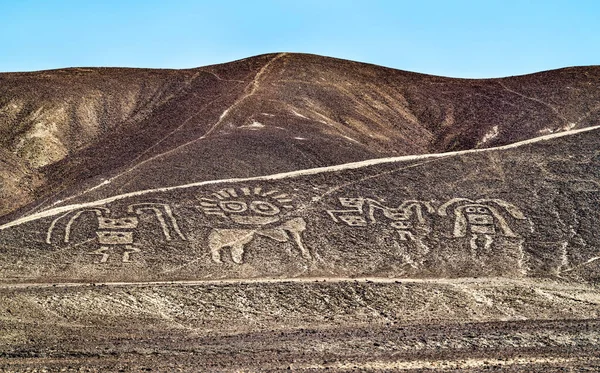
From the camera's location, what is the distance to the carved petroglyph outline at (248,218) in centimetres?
3792

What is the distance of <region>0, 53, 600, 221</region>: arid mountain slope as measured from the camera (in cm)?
5406

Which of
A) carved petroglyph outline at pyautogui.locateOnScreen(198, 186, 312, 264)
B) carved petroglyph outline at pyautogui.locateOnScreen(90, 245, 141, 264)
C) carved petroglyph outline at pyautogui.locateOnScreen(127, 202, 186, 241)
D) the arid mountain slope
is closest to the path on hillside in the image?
carved petroglyph outline at pyautogui.locateOnScreen(90, 245, 141, 264)

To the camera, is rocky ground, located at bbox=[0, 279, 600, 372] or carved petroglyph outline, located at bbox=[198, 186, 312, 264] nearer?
rocky ground, located at bbox=[0, 279, 600, 372]

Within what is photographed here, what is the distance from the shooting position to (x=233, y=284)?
31.8 m

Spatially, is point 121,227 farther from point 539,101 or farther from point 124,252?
point 539,101

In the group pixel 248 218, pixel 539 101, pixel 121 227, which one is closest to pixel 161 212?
pixel 121 227

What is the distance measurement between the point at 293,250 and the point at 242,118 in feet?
94.3

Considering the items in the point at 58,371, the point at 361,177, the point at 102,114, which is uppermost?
the point at 102,114

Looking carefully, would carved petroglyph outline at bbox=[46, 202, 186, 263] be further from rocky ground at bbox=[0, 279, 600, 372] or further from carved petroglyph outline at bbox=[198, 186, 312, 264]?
rocky ground at bbox=[0, 279, 600, 372]

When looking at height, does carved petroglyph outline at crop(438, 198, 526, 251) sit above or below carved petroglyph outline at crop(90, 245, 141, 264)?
above

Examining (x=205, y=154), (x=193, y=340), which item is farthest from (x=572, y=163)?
(x=193, y=340)

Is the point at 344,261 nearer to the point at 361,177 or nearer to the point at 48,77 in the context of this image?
the point at 361,177

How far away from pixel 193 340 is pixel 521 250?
1939 cm

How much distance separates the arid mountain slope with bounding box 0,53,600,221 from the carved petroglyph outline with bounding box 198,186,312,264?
497 cm
